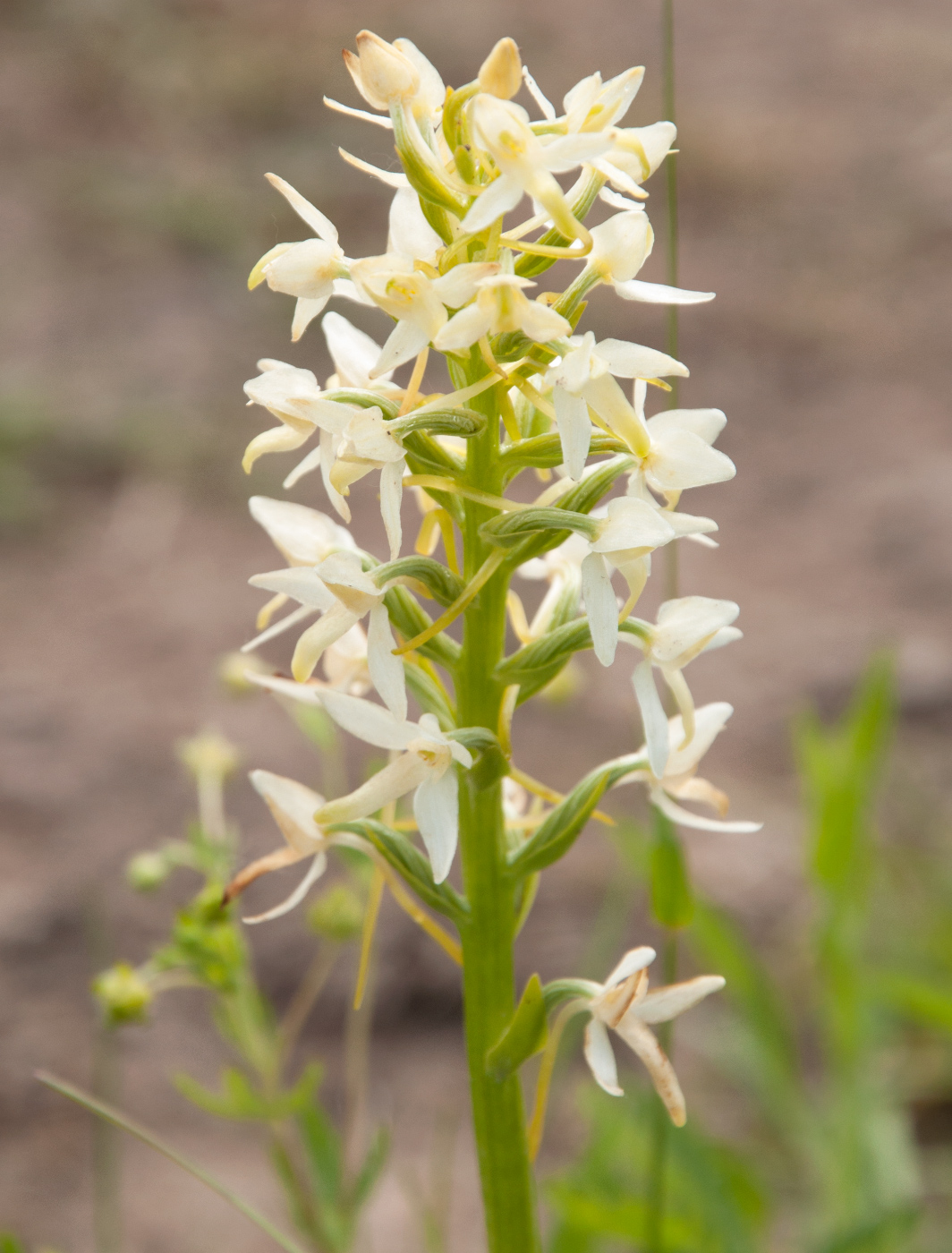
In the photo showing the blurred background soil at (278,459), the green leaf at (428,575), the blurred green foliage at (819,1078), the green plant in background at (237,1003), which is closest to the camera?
the green leaf at (428,575)

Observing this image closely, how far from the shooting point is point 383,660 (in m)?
0.89

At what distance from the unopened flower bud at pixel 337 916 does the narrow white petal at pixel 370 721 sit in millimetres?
539

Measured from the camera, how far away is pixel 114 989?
1216 millimetres

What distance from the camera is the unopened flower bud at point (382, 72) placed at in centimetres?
87

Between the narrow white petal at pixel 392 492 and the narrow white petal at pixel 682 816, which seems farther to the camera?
the narrow white petal at pixel 682 816

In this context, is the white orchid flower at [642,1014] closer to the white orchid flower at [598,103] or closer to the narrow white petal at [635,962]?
the narrow white petal at [635,962]

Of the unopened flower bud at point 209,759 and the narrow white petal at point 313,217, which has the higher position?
the narrow white petal at point 313,217

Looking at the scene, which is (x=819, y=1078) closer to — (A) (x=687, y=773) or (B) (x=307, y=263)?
(A) (x=687, y=773)

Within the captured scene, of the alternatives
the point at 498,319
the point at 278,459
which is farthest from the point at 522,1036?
the point at 278,459

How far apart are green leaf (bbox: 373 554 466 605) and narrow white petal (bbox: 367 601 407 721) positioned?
23 millimetres

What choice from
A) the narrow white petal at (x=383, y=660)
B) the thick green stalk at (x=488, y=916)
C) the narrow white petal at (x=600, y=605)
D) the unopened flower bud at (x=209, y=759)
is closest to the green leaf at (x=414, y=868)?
the thick green stalk at (x=488, y=916)

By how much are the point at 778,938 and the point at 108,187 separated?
11.7 feet

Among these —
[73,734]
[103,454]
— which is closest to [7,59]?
[103,454]

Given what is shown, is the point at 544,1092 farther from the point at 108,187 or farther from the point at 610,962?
the point at 108,187
